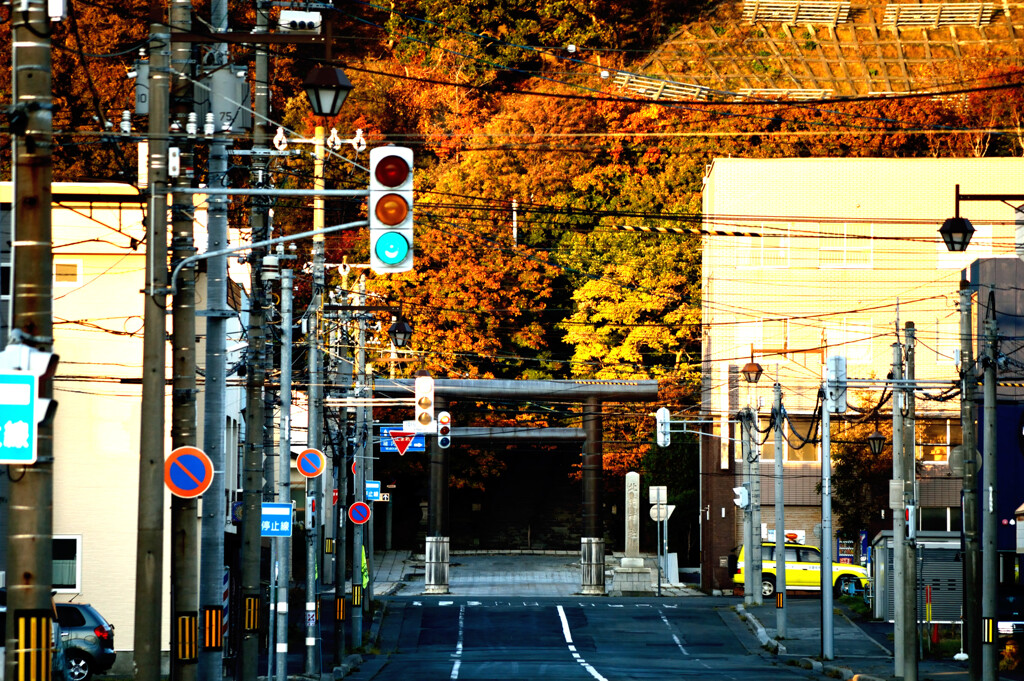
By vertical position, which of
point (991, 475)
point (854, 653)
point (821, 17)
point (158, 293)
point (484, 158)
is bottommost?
point (854, 653)

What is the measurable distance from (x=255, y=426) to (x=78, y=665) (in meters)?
8.72

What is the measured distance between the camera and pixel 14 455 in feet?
36.0

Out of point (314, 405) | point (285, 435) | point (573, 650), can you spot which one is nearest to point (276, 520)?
point (285, 435)

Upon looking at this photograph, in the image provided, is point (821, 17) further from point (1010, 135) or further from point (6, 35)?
point (6, 35)

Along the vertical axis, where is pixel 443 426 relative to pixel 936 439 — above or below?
above

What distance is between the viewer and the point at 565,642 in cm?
4059

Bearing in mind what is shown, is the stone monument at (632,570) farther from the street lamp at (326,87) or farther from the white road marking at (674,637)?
the street lamp at (326,87)

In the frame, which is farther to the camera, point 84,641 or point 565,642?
point 565,642

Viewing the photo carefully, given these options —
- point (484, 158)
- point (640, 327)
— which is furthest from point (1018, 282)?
point (484, 158)

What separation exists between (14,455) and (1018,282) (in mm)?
35772

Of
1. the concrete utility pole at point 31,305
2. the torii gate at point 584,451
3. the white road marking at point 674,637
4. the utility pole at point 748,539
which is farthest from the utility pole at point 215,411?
the torii gate at point 584,451

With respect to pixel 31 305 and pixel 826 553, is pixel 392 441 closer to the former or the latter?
pixel 826 553

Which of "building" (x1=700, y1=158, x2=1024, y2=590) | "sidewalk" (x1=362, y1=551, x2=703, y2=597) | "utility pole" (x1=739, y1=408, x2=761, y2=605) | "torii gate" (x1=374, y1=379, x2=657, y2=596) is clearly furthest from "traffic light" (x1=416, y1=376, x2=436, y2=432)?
"building" (x1=700, y1=158, x2=1024, y2=590)

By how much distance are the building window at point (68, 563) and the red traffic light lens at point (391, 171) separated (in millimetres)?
23757
